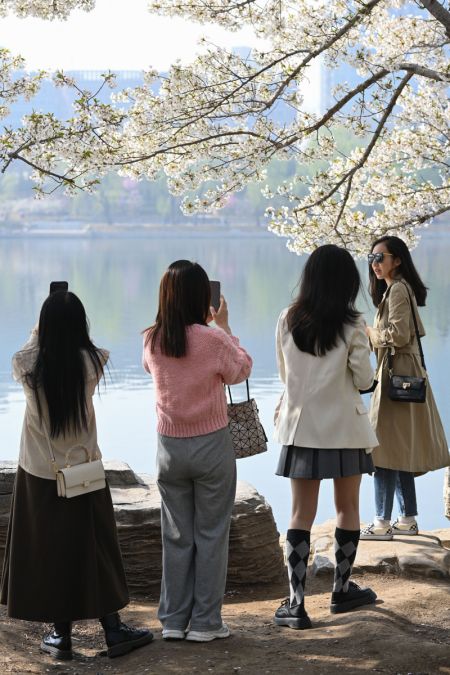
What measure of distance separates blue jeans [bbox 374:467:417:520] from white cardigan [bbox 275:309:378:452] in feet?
5.28

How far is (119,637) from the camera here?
Result: 4.48m

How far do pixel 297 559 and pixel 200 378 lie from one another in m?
→ 1.04

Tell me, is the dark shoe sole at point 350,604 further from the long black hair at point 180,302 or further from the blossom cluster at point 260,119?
the blossom cluster at point 260,119

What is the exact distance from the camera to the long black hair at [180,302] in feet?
14.4

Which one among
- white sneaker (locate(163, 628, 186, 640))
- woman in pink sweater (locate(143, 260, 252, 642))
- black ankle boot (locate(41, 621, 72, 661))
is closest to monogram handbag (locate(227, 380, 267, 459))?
woman in pink sweater (locate(143, 260, 252, 642))

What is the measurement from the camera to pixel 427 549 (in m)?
6.19

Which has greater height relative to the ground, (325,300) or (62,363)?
(325,300)

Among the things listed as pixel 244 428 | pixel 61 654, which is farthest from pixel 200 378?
pixel 61 654

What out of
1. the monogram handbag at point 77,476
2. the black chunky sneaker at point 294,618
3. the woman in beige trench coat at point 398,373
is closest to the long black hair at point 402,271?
the woman in beige trench coat at point 398,373

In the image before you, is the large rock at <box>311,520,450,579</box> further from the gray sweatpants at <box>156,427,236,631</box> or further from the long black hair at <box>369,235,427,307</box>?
the gray sweatpants at <box>156,427,236,631</box>

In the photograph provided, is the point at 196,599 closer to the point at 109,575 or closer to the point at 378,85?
the point at 109,575

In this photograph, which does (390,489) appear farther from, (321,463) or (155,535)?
(321,463)

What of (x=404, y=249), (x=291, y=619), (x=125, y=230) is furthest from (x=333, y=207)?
(x=125, y=230)

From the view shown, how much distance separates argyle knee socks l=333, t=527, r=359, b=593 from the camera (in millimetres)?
4875
